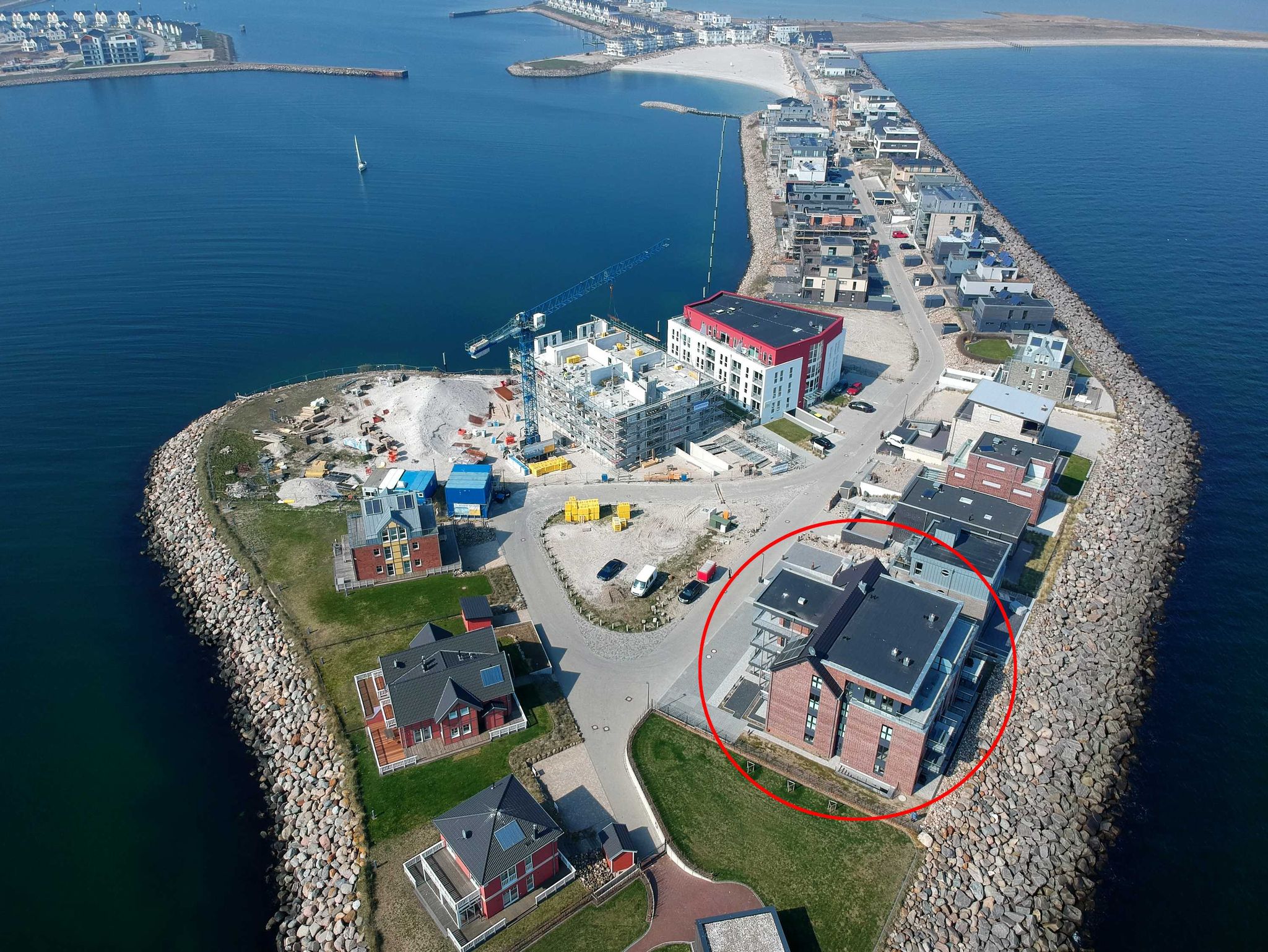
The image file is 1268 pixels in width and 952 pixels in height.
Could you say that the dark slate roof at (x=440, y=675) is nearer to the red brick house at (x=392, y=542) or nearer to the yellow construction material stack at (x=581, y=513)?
the red brick house at (x=392, y=542)

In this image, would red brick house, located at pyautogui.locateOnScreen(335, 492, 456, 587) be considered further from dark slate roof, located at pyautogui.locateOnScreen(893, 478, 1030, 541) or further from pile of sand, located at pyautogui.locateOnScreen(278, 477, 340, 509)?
dark slate roof, located at pyautogui.locateOnScreen(893, 478, 1030, 541)

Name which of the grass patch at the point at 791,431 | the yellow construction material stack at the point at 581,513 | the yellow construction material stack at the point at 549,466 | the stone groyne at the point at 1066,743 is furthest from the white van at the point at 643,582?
the grass patch at the point at 791,431

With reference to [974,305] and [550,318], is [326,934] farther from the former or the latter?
[974,305]

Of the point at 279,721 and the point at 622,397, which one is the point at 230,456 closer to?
the point at 279,721

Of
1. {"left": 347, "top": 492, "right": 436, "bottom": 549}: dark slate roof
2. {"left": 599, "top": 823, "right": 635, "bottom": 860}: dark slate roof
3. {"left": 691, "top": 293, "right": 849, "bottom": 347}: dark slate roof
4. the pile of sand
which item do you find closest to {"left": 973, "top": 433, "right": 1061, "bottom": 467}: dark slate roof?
{"left": 691, "top": 293, "right": 849, "bottom": 347}: dark slate roof

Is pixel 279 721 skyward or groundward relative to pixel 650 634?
groundward

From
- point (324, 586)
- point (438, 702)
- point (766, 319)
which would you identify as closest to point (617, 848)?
point (438, 702)

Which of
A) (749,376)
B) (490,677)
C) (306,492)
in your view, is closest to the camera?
(490,677)
